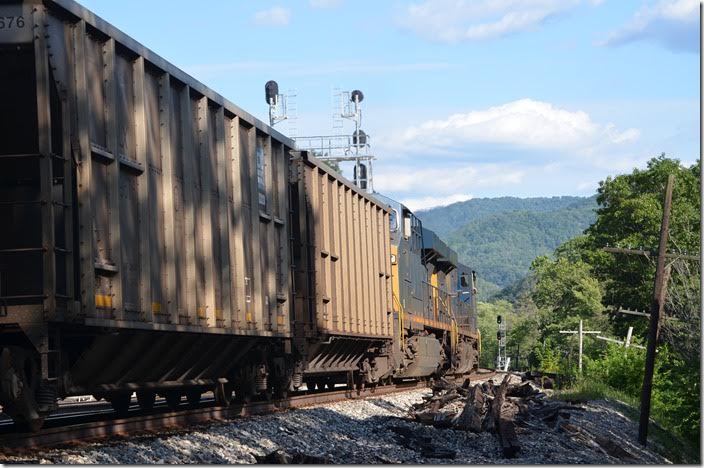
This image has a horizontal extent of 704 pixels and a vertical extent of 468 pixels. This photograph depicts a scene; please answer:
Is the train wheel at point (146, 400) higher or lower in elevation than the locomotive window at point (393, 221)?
lower

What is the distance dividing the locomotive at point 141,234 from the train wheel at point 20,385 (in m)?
0.02

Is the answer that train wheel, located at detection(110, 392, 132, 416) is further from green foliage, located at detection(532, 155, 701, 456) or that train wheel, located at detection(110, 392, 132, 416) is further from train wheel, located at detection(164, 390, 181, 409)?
green foliage, located at detection(532, 155, 701, 456)

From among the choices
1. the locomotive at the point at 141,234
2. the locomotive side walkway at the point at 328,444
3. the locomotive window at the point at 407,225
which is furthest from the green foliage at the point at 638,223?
the locomotive side walkway at the point at 328,444

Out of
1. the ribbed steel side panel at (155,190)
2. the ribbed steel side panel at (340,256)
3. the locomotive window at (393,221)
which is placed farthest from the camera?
the locomotive window at (393,221)

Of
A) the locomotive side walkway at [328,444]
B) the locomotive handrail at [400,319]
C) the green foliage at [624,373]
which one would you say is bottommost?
the green foliage at [624,373]

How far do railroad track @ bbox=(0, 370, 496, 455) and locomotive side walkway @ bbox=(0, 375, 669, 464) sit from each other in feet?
1.12

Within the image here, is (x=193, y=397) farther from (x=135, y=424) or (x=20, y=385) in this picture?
(x=20, y=385)

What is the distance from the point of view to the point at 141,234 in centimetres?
1155

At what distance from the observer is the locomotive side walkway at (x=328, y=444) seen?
428 inches

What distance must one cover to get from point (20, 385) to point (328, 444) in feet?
14.5

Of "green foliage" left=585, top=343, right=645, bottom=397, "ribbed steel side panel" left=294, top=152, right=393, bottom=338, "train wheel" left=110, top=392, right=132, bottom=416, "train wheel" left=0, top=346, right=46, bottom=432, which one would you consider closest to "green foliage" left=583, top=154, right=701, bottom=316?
"green foliage" left=585, top=343, right=645, bottom=397

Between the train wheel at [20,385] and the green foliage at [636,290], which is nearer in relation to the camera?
the train wheel at [20,385]

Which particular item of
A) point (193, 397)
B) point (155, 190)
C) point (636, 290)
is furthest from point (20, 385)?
point (636, 290)

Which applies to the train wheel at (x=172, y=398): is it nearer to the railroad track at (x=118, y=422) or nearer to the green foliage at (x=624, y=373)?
the railroad track at (x=118, y=422)
